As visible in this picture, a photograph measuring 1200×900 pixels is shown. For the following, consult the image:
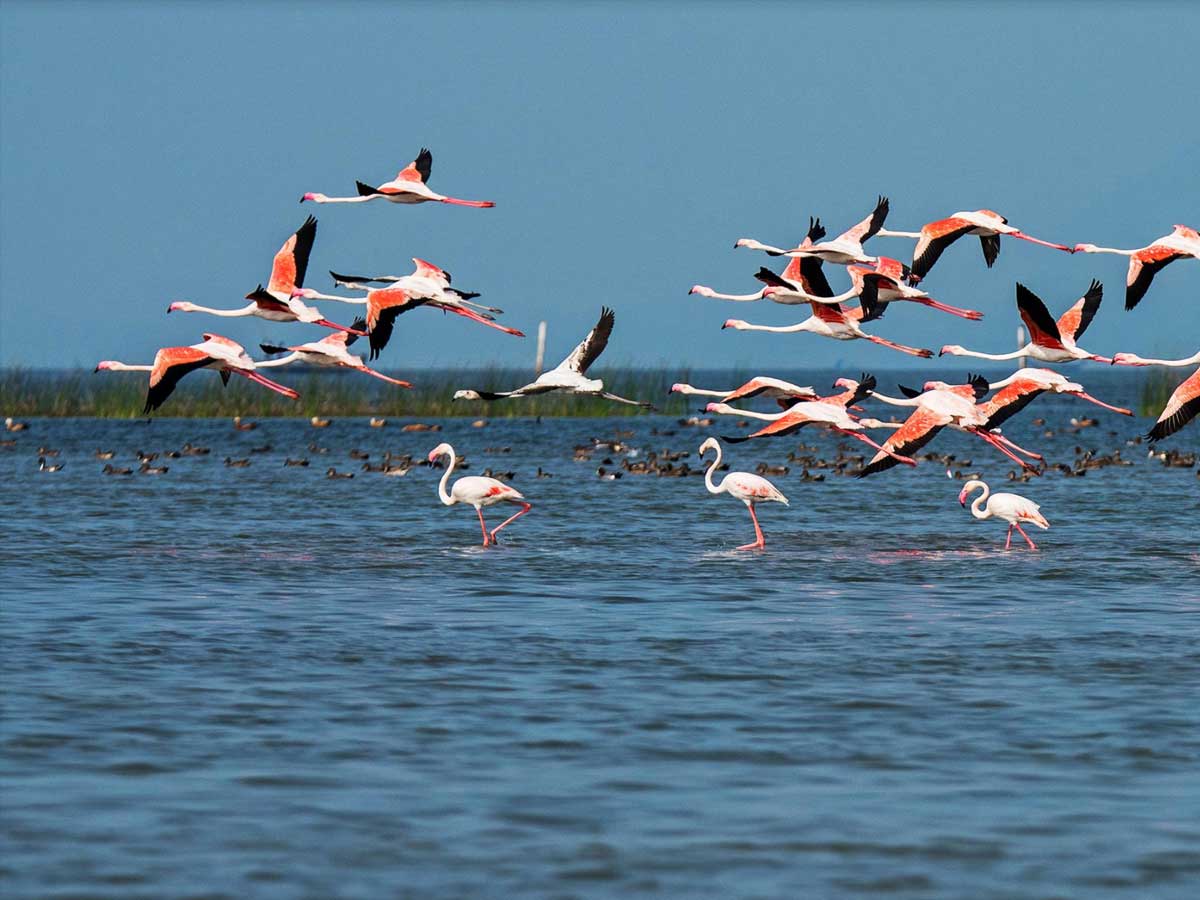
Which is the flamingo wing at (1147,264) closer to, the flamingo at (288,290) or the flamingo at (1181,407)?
the flamingo at (1181,407)

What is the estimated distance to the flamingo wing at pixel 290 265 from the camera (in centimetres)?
1977

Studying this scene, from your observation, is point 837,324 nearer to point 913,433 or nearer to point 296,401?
point 913,433

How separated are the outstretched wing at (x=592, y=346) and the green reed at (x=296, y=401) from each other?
26.9 metres

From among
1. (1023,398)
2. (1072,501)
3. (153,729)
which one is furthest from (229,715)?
(1072,501)

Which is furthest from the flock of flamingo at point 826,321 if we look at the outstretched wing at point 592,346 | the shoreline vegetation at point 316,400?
the shoreline vegetation at point 316,400

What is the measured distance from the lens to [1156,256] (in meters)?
18.9

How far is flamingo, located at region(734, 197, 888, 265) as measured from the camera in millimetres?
18594

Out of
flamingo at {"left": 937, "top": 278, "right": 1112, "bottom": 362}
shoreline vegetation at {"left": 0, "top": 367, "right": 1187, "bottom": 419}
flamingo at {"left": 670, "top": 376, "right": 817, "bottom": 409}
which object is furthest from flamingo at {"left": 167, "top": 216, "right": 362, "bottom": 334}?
shoreline vegetation at {"left": 0, "top": 367, "right": 1187, "bottom": 419}

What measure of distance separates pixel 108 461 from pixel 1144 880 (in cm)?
3284

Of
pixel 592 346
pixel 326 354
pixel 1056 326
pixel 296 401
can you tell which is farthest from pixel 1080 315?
pixel 296 401

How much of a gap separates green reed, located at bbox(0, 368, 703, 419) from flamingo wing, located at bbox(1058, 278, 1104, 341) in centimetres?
2566

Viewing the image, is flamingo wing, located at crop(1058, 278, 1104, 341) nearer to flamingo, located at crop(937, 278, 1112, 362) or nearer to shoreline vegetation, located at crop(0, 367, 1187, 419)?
flamingo, located at crop(937, 278, 1112, 362)

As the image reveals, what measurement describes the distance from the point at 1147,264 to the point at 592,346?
5.38 metres

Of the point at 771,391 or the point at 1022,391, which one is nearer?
the point at 1022,391
